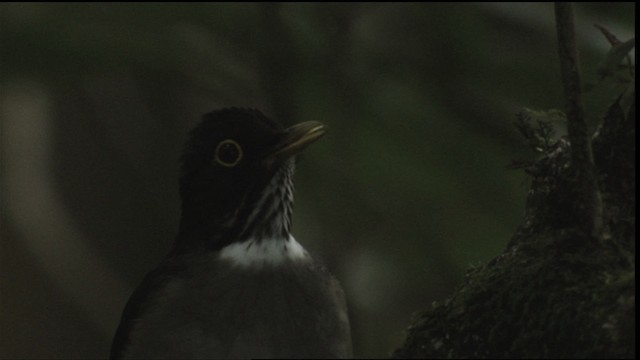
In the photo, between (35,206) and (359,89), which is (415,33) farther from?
(35,206)

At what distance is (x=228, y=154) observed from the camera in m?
4.54

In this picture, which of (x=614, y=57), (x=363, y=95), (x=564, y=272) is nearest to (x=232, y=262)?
(x=564, y=272)

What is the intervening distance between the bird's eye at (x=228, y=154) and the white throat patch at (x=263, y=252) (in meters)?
0.31

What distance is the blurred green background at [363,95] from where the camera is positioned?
668 cm

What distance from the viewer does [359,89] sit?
682cm

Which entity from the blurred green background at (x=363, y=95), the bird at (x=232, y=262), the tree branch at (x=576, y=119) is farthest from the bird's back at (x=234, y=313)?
the blurred green background at (x=363, y=95)

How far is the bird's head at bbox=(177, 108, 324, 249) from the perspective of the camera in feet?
14.6

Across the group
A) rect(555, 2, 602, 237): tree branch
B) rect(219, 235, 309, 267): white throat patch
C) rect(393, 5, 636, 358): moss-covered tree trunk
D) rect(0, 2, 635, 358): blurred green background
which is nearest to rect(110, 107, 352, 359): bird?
rect(219, 235, 309, 267): white throat patch

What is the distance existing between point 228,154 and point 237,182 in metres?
0.11

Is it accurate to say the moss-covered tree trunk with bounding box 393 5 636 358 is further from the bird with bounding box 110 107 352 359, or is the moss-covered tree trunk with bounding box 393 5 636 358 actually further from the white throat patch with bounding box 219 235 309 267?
the white throat patch with bounding box 219 235 309 267

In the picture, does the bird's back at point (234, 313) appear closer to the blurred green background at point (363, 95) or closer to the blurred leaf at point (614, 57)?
the blurred leaf at point (614, 57)

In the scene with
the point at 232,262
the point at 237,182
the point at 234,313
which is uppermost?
the point at 237,182

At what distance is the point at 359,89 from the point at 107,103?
2285 mm

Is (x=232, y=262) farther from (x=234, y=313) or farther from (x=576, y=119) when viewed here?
(x=576, y=119)
